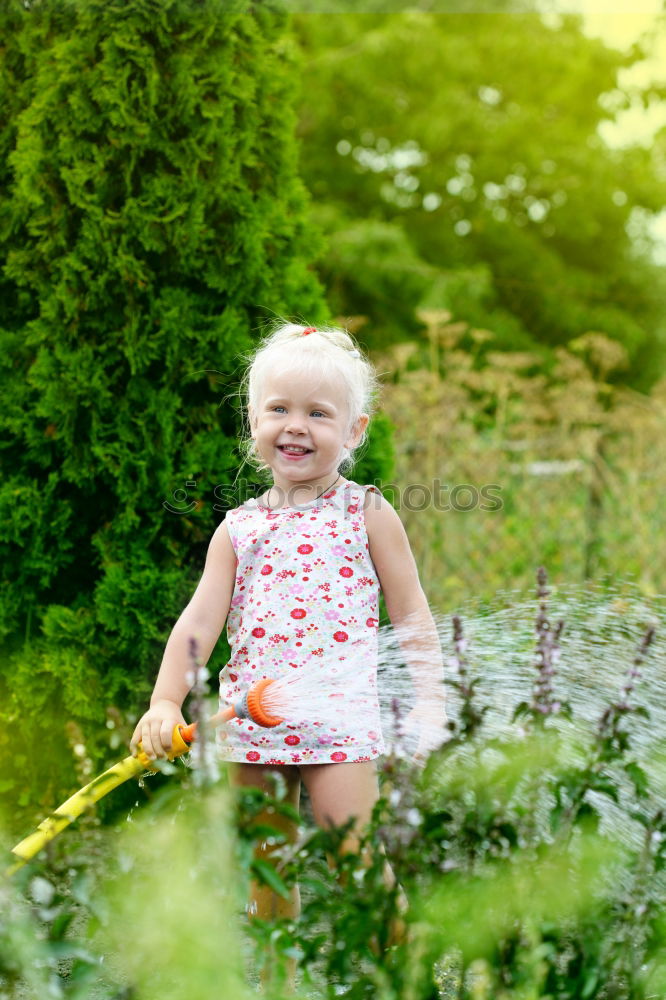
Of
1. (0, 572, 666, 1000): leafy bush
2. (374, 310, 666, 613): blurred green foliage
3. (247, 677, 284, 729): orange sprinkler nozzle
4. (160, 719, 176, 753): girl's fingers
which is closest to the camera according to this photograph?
(0, 572, 666, 1000): leafy bush

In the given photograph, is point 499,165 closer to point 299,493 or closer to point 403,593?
point 299,493

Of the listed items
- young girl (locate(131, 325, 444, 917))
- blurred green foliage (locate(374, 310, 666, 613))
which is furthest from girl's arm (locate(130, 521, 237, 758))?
blurred green foliage (locate(374, 310, 666, 613))

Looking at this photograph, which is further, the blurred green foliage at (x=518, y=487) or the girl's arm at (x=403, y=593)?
the blurred green foliage at (x=518, y=487)

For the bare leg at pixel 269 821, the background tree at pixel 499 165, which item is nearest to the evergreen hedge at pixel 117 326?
the bare leg at pixel 269 821

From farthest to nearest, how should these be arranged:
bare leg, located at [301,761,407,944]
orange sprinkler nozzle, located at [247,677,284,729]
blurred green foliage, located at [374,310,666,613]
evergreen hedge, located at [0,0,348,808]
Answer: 1. blurred green foliage, located at [374,310,666,613]
2. evergreen hedge, located at [0,0,348,808]
3. bare leg, located at [301,761,407,944]
4. orange sprinkler nozzle, located at [247,677,284,729]

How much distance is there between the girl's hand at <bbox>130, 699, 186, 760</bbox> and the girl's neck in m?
0.59

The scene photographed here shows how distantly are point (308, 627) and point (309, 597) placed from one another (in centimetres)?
7

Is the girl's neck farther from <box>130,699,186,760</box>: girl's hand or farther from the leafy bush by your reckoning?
the leafy bush

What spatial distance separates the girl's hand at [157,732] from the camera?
7.11ft

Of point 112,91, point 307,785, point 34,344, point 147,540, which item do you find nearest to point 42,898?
Answer: point 307,785

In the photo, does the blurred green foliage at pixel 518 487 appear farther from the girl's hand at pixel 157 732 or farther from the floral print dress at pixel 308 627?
the girl's hand at pixel 157 732

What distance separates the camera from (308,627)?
2352 millimetres

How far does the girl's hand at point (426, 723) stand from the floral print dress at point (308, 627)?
0.13 metres

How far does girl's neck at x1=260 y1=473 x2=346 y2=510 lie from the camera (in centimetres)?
253
